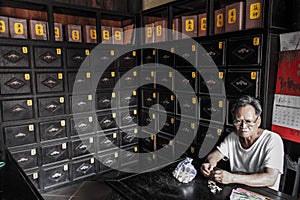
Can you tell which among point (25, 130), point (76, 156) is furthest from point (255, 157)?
point (25, 130)

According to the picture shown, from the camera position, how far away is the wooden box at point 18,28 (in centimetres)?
220

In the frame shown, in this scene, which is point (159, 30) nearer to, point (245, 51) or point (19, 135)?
point (245, 51)

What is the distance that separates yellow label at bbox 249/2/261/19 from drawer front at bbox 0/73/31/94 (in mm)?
2179

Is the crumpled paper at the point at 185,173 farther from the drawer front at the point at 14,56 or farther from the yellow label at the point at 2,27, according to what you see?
the yellow label at the point at 2,27

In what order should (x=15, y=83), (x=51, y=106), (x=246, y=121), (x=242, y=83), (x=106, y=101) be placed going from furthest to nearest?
(x=106, y=101), (x=51, y=106), (x=15, y=83), (x=242, y=83), (x=246, y=121)

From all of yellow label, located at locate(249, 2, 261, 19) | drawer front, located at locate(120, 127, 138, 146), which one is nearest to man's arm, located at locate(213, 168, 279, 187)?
yellow label, located at locate(249, 2, 261, 19)

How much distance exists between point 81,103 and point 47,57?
622 millimetres

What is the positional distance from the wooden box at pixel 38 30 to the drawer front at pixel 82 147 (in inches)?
47.7

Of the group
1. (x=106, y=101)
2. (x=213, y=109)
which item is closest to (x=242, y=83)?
(x=213, y=109)

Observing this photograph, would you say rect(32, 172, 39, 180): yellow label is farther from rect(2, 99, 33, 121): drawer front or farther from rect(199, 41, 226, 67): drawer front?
rect(199, 41, 226, 67): drawer front

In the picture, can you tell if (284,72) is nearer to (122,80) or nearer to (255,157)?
(255,157)

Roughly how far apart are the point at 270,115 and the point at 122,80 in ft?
5.80

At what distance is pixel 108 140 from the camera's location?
9.54ft

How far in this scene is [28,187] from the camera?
1.10 metres
